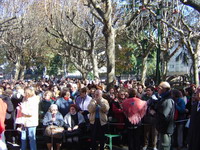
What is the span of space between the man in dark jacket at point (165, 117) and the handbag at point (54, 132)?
2515mm

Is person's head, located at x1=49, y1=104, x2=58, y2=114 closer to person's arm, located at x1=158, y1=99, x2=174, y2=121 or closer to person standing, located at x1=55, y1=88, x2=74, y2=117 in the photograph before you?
person standing, located at x1=55, y1=88, x2=74, y2=117

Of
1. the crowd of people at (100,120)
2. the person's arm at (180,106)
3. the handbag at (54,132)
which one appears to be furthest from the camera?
the person's arm at (180,106)

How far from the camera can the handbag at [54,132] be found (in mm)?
6770

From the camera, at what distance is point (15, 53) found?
115 ft

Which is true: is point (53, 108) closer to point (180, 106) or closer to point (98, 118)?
point (98, 118)

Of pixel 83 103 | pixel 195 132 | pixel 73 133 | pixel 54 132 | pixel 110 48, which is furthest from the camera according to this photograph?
pixel 110 48

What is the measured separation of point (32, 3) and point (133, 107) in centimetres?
2340

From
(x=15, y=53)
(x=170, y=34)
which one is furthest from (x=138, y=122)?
(x=15, y=53)

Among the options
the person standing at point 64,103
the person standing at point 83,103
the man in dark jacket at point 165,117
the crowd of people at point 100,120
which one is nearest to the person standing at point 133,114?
the crowd of people at point 100,120

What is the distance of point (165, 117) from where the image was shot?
19.0ft

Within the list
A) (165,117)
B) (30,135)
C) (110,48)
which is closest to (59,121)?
(30,135)

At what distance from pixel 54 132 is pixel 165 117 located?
284 cm

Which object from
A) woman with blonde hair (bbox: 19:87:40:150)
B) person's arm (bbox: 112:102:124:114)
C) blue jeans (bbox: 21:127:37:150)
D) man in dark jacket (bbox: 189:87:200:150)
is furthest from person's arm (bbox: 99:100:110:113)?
man in dark jacket (bbox: 189:87:200:150)

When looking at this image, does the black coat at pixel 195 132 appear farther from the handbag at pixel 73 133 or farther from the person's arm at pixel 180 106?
the handbag at pixel 73 133
